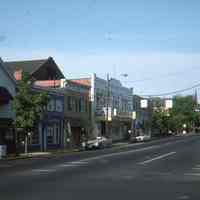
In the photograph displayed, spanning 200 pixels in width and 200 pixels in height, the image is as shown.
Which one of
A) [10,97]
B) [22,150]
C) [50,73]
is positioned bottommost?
[22,150]

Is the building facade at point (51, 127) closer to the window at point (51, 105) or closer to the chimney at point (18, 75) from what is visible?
the window at point (51, 105)

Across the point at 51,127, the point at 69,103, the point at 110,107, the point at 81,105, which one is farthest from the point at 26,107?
the point at 110,107

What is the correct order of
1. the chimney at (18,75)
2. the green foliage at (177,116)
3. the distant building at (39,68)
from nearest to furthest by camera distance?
the chimney at (18,75), the distant building at (39,68), the green foliage at (177,116)

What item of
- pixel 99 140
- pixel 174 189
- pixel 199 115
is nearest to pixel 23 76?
pixel 99 140

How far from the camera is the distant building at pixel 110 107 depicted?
63259 mm

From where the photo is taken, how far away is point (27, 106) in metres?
38.7

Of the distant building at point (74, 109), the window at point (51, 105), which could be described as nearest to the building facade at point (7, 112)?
the window at point (51, 105)

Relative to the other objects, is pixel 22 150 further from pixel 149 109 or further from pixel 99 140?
pixel 149 109

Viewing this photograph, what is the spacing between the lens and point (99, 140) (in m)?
51.2

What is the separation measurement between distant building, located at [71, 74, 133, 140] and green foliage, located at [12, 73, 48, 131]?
2185 cm

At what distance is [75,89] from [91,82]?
7083 mm

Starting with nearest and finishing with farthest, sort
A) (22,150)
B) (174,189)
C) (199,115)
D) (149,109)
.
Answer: (174,189), (22,150), (149,109), (199,115)

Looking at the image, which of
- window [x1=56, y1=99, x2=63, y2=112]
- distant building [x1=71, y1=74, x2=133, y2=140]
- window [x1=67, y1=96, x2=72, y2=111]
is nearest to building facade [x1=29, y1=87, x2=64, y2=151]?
window [x1=56, y1=99, x2=63, y2=112]

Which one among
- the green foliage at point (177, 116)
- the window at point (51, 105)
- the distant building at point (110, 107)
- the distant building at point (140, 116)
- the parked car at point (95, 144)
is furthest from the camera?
the green foliage at point (177, 116)
